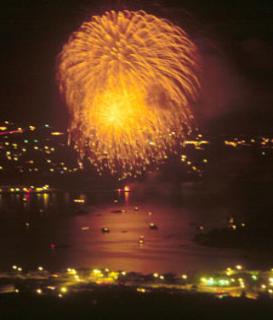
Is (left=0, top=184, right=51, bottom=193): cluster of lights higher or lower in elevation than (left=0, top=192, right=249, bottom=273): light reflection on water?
lower

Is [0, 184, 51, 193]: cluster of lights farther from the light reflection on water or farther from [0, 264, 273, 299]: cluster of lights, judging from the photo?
[0, 264, 273, 299]: cluster of lights

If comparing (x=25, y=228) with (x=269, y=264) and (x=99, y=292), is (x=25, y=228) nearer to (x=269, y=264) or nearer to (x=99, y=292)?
(x=269, y=264)

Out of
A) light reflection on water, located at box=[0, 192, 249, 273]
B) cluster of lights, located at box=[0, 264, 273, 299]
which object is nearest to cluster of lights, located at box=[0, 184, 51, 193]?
light reflection on water, located at box=[0, 192, 249, 273]

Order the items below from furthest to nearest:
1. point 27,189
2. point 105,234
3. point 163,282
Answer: point 27,189
point 105,234
point 163,282

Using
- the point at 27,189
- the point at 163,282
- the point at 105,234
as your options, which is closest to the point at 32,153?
the point at 27,189

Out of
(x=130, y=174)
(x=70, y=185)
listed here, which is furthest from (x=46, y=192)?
(x=130, y=174)

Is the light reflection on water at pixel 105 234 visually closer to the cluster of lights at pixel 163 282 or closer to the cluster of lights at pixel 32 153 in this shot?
the cluster of lights at pixel 32 153

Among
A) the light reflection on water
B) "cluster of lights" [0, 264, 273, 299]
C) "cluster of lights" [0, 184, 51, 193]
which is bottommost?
"cluster of lights" [0, 184, 51, 193]

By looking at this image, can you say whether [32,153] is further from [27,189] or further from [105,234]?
[105,234]

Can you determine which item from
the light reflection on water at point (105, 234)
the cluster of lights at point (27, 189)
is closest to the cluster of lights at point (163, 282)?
the light reflection on water at point (105, 234)
